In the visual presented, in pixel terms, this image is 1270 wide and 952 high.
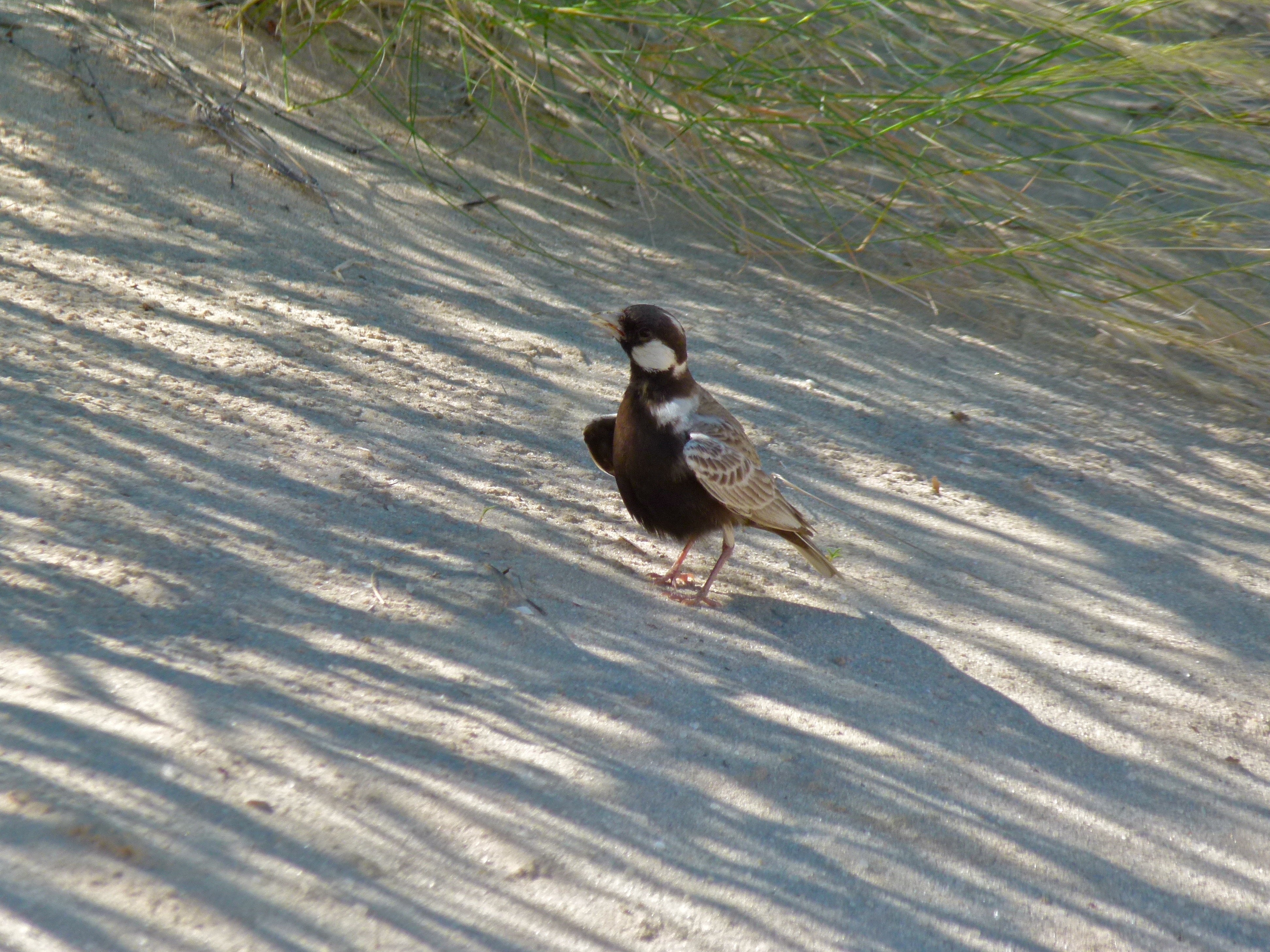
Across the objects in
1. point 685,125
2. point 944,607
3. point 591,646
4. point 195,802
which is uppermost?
point 685,125

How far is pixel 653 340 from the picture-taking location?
4.00 metres

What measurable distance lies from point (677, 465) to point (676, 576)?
1.44ft

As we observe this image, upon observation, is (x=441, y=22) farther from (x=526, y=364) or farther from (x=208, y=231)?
(x=526, y=364)

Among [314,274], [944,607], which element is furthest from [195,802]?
[314,274]

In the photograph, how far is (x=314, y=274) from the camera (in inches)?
212

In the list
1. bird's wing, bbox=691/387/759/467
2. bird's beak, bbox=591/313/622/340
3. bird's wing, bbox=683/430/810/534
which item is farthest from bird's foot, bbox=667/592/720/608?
bird's beak, bbox=591/313/622/340

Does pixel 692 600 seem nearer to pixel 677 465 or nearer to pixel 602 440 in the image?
pixel 677 465

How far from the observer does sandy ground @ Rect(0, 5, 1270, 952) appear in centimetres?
247

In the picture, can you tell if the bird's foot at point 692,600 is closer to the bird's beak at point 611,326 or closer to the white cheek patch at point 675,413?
the white cheek patch at point 675,413

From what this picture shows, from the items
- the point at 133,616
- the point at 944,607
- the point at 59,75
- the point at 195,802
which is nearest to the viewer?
the point at 195,802

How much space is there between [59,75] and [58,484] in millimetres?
3348

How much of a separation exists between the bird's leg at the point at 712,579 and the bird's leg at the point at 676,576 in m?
0.08

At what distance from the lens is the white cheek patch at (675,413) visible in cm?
399

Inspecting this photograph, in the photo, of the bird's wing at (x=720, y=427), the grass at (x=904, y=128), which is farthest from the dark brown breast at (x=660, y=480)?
the grass at (x=904, y=128)
